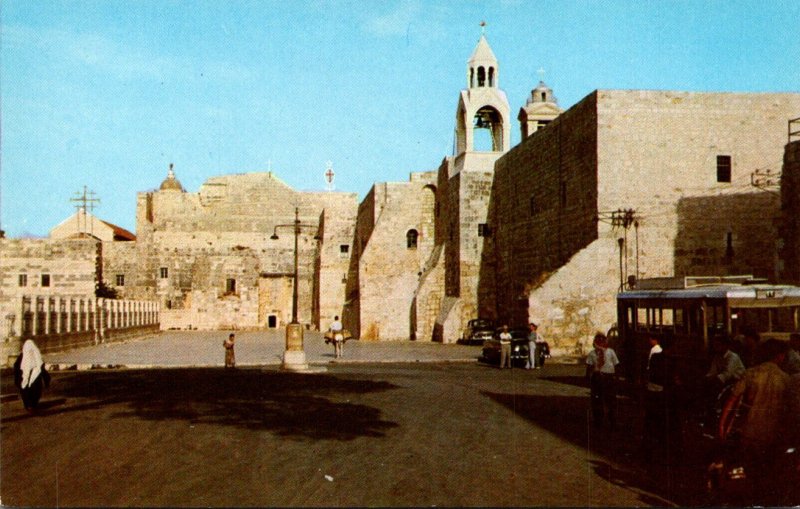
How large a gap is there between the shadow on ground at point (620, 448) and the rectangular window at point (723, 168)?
11955 mm

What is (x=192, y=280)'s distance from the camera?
5122 centimetres

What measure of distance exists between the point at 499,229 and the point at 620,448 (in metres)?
23.7

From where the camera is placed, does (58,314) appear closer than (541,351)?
No

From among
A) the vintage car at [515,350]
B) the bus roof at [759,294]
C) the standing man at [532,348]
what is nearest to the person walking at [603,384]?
the bus roof at [759,294]

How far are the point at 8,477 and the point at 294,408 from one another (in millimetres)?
5019

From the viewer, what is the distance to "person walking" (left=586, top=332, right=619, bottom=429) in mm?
9942

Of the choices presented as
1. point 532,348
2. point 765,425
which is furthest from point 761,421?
point 532,348

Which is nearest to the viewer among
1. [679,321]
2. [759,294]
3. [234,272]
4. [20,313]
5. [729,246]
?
[759,294]

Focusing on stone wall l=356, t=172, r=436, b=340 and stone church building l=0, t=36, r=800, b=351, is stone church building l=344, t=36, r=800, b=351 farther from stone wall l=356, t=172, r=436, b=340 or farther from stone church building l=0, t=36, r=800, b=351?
stone wall l=356, t=172, r=436, b=340

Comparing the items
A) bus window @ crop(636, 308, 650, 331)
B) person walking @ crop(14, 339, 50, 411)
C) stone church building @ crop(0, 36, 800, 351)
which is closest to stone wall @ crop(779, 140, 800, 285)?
stone church building @ crop(0, 36, 800, 351)

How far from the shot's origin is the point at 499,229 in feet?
106

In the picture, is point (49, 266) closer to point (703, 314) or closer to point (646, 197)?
point (646, 197)

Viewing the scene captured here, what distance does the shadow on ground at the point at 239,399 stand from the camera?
10.2 m

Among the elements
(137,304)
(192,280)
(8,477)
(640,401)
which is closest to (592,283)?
(640,401)
